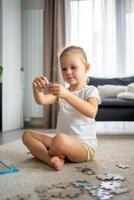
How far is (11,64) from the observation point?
438 cm

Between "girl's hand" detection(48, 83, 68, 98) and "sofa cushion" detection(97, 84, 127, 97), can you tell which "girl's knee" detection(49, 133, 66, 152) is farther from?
"sofa cushion" detection(97, 84, 127, 97)

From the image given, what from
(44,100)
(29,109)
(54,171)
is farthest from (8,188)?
(29,109)

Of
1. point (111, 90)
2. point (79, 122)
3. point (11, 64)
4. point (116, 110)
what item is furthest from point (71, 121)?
point (11, 64)

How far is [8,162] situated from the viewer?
174 centimetres

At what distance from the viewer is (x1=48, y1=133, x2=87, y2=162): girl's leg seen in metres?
1.56

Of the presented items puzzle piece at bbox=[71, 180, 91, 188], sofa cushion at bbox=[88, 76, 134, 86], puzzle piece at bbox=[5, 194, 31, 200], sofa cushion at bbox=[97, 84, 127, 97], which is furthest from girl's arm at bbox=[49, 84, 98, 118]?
sofa cushion at bbox=[88, 76, 134, 86]

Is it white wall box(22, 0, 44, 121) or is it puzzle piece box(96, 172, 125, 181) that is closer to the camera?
puzzle piece box(96, 172, 125, 181)

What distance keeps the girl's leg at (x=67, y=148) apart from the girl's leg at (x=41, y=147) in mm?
39

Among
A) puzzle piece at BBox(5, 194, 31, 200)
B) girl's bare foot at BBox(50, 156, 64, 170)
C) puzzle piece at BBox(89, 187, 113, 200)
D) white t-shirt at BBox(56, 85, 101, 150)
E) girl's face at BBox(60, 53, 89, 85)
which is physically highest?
girl's face at BBox(60, 53, 89, 85)

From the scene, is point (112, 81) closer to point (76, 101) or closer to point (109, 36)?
point (109, 36)

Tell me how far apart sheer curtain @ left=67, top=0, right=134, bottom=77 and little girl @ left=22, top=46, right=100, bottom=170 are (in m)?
2.89

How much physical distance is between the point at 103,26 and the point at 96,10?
31 centimetres

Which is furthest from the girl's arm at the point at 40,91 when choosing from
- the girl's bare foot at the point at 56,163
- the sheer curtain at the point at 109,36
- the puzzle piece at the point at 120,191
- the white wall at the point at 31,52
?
the white wall at the point at 31,52

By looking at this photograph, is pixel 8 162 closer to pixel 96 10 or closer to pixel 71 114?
pixel 71 114
